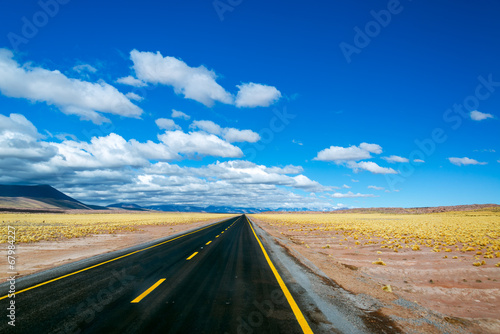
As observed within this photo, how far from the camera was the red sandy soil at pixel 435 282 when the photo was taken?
19.7 feet

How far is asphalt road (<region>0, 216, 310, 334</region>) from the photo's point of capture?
15.0 ft

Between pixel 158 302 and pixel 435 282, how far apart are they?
9.05 meters

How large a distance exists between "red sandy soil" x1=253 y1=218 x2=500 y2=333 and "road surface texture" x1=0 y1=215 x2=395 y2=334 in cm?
186

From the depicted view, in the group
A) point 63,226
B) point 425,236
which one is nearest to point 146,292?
point 425,236

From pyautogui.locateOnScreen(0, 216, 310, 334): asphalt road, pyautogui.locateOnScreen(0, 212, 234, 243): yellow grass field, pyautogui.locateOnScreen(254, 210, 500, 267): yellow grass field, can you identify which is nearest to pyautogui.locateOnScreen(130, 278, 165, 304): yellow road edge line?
pyautogui.locateOnScreen(0, 216, 310, 334): asphalt road

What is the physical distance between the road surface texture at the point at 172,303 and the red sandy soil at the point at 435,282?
6.11ft

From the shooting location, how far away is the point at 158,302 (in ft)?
18.7

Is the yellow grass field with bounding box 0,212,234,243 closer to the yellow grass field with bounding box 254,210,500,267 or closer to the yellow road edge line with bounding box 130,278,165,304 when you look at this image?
the yellow road edge line with bounding box 130,278,165,304

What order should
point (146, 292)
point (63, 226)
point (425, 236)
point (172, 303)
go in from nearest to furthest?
point (172, 303)
point (146, 292)
point (425, 236)
point (63, 226)

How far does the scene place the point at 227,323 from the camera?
472cm

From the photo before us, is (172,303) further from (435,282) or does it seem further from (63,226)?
(63,226)

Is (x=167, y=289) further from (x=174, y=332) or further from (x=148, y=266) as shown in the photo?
(x=148, y=266)

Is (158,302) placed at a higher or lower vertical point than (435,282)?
higher

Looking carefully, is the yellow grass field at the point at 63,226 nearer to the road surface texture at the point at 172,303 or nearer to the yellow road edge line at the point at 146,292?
the road surface texture at the point at 172,303
